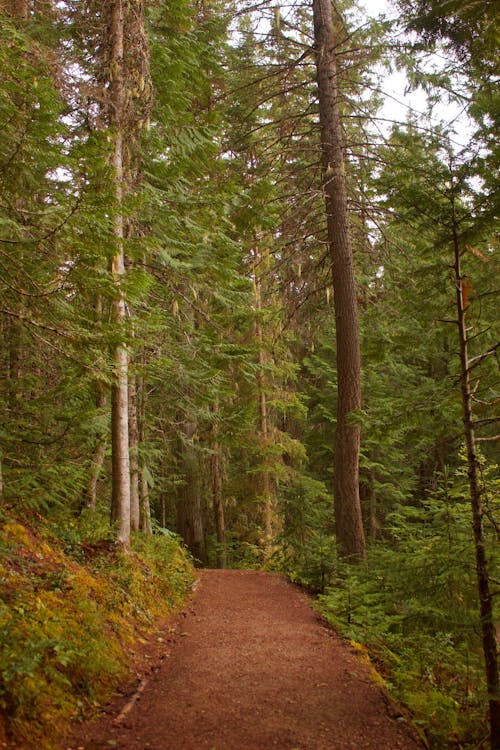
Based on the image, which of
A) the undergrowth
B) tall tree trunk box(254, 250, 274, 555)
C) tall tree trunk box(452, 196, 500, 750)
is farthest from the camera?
tall tree trunk box(254, 250, 274, 555)

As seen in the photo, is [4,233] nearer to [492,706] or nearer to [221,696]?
[221,696]

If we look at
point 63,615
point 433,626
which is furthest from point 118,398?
point 433,626

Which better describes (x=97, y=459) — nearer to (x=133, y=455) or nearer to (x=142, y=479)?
(x=133, y=455)

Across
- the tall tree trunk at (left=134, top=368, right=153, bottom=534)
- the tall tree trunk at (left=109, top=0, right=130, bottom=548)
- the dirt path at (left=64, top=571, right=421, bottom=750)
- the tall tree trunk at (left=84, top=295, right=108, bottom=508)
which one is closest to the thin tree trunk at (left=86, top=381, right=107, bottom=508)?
the tall tree trunk at (left=84, top=295, right=108, bottom=508)

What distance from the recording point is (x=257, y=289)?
16.6 meters

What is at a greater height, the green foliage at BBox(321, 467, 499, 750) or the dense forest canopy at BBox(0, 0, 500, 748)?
the dense forest canopy at BBox(0, 0, 500, 748)

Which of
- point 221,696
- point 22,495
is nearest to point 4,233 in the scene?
point 22,495

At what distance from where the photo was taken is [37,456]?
302 inches

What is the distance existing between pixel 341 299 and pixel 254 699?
751cm

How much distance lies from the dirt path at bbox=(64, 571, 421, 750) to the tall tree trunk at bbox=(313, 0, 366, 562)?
2.93m

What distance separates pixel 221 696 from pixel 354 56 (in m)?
11.5

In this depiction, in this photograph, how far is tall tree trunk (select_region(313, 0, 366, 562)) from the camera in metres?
9.83

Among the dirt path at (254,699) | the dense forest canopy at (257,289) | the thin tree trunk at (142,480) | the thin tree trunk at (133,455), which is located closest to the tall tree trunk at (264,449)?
the dense forest canopy at (257,289)

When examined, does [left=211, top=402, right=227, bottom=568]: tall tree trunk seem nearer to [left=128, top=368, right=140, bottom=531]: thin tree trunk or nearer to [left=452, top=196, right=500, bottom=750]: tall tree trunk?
[left=128, top=368, right=140, bottom=531]: thin tree trunk
